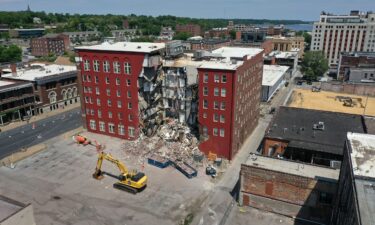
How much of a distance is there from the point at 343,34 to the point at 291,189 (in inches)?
5806

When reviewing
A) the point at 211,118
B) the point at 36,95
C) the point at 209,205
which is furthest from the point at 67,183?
the point at 36,95

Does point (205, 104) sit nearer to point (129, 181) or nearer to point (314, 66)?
point (129, 181)

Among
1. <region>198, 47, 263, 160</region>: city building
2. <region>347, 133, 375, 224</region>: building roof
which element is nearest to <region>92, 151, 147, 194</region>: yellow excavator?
<region>198, 47, 263, 160</region>: city building

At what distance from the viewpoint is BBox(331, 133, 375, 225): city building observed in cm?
2411

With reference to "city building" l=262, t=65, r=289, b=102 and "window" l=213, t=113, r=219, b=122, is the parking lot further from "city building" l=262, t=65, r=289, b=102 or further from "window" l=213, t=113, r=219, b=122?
"city building" l=262, t=65, r=289, b=102

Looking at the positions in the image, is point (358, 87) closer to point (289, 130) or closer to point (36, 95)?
point (289, 130)

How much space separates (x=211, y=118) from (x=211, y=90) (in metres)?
5.39

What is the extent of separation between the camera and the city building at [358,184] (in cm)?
2411

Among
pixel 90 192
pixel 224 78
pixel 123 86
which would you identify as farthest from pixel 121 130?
pixel 224 78

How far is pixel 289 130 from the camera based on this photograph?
187 feet

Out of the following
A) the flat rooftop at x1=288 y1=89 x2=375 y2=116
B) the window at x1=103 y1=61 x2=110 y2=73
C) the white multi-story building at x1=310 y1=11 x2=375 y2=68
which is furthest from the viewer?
the white multi-story building at x1=310 y1=11 x2=375 y2=68

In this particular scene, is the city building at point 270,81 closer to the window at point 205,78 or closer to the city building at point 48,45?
the window at point 205,78

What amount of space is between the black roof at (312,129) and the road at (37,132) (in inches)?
1991

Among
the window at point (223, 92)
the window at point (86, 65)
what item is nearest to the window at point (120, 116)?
the window at point (86, 65)
